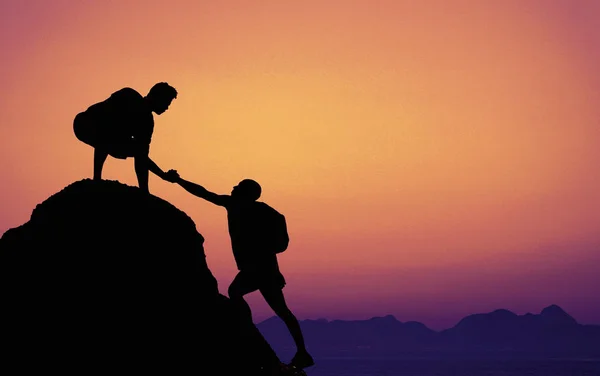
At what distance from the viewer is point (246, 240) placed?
11.8 metres

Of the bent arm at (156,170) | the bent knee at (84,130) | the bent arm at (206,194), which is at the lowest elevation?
the bent arm at (206,194)

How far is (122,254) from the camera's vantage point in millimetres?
10414

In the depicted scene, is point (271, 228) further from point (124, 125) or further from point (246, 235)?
point (124, 125)

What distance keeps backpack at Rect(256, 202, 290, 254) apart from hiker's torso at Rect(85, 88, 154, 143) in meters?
2.17

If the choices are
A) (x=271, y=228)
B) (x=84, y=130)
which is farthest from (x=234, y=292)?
(x=84, y=130)

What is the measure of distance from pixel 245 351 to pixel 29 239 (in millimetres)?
3566

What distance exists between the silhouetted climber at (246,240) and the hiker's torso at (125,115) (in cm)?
86

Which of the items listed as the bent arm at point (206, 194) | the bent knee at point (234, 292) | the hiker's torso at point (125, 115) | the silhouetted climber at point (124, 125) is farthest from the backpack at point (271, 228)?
the hiker's torso at point (125, 115)

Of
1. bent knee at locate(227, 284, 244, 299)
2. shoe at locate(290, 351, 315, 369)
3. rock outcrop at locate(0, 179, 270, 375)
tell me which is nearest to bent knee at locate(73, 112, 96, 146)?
rock outcrop at locate(0, 179, 270, 375)

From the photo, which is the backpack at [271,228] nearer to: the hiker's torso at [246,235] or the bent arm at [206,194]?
the hiker's torso at [246,235]

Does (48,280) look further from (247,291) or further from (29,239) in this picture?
(247,291)

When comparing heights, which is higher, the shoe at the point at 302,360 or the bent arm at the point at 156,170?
the bent arm at the point at 156,170

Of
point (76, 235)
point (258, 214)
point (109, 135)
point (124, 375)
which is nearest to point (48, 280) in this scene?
point (76, 235)

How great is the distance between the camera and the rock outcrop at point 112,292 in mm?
9820
